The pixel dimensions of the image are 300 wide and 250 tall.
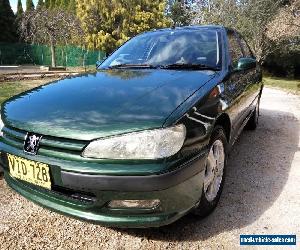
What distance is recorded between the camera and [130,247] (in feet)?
8.00

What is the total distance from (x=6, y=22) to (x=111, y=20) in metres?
17.0

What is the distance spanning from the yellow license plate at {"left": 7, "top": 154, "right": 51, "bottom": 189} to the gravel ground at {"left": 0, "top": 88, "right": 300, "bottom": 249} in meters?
0.47

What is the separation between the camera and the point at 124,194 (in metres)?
2.11

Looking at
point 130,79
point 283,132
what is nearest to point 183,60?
point 130,79

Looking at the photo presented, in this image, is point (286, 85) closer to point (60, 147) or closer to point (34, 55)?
point (60, 147)

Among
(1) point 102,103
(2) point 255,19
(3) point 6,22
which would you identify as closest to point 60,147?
(1) point 102,103

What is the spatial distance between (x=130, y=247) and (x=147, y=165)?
2.33 ft

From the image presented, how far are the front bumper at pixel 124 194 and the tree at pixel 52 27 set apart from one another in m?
28.8

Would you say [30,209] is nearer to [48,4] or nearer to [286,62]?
[286,62]

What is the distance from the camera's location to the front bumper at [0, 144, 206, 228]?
82.0 inches

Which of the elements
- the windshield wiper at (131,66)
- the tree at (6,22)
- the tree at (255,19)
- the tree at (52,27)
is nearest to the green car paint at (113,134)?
the windshield wiper at (131,66)

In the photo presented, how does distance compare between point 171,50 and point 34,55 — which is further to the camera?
point 34,55

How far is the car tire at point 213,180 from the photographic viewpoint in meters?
2.66

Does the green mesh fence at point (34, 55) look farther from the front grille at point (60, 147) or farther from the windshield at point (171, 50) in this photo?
the front grille at point (60, 147)
